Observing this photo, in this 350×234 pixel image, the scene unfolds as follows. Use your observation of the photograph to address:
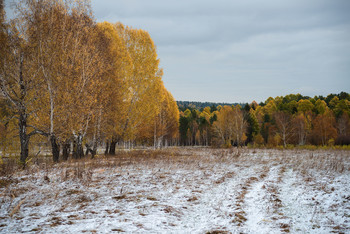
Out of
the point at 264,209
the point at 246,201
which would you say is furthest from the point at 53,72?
the point at 264,209

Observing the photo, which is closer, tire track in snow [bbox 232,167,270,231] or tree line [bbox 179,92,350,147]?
tire track in snow [bbox 232,167,270,231]

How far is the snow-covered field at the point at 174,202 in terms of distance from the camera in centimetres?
482

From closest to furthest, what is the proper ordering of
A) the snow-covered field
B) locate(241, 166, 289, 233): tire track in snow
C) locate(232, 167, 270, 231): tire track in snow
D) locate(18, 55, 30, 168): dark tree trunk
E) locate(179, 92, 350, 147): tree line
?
the snow-covered field → locate(241, 166, 289, 233): tire track in snow → locate(232, 167, 270, 231): tire track in snow → locate(18, 55, 30, 168): dark tree trunk → locate(179, 92, 350, 147): tree line

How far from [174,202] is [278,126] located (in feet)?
145

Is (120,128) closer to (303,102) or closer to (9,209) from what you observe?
(9,209)

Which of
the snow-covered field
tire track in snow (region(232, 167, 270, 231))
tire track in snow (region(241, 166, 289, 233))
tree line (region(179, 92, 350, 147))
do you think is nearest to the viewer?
the snow-covered field

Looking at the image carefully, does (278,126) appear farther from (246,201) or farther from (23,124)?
(23,124)

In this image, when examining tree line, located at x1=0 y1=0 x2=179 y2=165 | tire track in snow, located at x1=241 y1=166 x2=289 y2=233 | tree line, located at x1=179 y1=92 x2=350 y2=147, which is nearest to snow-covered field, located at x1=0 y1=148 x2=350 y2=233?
tire track in snow, located at x1=241 y1=166 x2=289 y2=233

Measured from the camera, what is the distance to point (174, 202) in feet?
20.8

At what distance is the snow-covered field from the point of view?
4.82 meters

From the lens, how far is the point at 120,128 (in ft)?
59.0

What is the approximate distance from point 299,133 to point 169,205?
4674 centimetres

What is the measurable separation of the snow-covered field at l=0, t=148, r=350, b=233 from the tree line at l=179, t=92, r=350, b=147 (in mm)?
27663

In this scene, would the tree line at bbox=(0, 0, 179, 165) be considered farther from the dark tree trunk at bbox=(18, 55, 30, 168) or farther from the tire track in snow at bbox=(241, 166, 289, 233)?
the tire track in snow at bbox=(241, 166, 289, 233)
